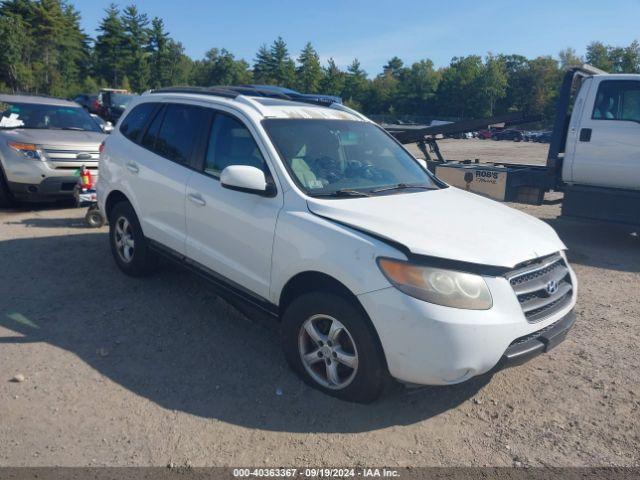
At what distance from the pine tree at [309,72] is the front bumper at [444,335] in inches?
2964

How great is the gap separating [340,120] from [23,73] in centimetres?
5186

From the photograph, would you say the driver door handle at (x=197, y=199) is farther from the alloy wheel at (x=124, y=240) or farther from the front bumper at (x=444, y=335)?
the front bumper at (x=444, y=335)

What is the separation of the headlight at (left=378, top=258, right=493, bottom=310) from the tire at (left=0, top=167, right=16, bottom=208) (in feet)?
24.8

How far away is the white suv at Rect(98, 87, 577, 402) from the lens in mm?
3004

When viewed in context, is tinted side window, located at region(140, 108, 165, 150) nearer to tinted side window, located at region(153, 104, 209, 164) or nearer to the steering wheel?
tinted side window, located at region(153, 104, 209, 164)

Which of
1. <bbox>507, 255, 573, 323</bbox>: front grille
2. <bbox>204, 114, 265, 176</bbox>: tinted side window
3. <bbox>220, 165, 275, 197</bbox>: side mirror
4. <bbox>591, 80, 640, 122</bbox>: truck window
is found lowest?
<bbox>507, 255, 573, 323</bbox>: front grille

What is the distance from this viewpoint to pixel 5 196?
8.55 meters

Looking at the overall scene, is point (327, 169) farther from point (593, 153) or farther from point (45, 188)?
point (45, 188)

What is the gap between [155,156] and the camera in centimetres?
496

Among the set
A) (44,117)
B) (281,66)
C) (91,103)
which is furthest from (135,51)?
(44,117)

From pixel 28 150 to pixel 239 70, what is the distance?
73.7 meters

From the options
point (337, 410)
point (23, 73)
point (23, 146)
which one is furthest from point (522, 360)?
point (23, 73)

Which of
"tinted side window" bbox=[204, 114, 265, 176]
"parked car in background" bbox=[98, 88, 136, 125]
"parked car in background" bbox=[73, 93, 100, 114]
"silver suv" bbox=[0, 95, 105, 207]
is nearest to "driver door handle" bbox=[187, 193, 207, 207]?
"tinted side window" bbox=[204, 114, 265, 176]

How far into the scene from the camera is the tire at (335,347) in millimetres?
3148
